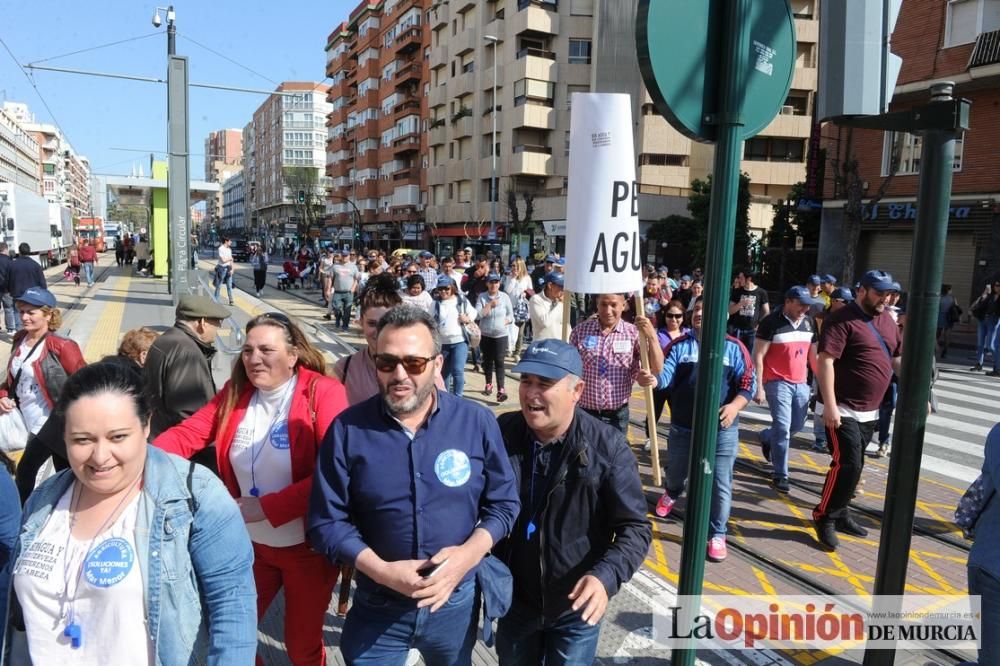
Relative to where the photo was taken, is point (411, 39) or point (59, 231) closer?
point (59, 231)

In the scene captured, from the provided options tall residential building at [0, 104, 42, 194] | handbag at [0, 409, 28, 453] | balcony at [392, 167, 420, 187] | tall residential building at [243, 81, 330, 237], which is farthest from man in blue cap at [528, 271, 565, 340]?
tall residential building at [243, 81, 330, 237]

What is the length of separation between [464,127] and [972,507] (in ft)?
146

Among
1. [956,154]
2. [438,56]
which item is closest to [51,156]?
[438,56]

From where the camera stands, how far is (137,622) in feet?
6.06

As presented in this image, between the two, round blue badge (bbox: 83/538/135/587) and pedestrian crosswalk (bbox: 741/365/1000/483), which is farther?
pedestrian crosswalk (bbox: 741/365/1000/483)

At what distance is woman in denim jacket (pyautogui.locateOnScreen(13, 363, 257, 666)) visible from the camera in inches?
71.2

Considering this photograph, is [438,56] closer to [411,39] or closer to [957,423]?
[411,39]

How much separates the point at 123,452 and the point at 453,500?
0.99m

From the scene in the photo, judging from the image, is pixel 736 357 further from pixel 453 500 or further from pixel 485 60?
pixel 485 60

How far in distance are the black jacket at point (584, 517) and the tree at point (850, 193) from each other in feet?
65.5

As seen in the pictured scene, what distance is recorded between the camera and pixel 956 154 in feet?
57.1

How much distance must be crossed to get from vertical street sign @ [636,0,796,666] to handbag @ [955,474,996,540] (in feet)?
4.57

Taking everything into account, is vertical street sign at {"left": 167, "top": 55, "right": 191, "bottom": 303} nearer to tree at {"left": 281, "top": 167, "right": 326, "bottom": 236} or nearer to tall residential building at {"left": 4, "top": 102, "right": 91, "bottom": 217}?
tree at {"left": 281, "top": 167, "right": 326, "bottom": 236}

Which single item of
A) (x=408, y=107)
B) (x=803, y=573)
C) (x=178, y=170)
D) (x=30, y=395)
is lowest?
(x=803, y=573)
